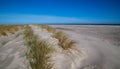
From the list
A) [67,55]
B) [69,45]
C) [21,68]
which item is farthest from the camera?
[69,45]

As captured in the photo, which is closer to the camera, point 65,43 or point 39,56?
point 39,56

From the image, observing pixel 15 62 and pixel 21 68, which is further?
pixel 15 62

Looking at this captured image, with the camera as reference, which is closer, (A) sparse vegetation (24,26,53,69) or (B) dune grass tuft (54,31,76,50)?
(A) sparse vegetation (24,26,53,69)

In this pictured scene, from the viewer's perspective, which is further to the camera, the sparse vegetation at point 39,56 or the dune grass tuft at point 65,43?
the dune grass tuft at point 65,43

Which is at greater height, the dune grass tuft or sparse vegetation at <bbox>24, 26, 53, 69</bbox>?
sparse vegetation at <bbox>24, 26, 53, 69</bbox>

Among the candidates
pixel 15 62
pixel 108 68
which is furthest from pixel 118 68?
pixel 15 62

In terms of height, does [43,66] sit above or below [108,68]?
above

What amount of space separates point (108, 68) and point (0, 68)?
2511mm

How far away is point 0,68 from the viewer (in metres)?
2.64

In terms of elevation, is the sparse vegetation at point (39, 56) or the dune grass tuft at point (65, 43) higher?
the sparse vegetation at point (39, 56)

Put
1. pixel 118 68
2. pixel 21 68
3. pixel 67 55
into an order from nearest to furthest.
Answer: pixel 21 68, pixel 118 68, pixel 67 55

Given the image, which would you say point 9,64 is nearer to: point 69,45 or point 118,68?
point 69,45

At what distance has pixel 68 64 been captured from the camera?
2971 millimetres

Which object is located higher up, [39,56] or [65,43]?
[39,56]
